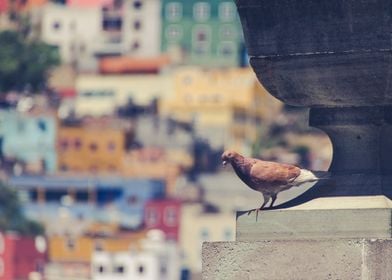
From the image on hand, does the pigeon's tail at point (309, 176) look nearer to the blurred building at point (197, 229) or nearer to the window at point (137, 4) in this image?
the blurred building at point (197, 229)

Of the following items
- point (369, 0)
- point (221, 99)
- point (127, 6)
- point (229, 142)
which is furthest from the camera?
point (127, 6)

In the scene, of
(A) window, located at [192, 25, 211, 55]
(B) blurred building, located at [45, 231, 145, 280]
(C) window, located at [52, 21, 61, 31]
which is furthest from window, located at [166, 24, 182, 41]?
(B) blurred building, located at [45, 231, 145, 280]

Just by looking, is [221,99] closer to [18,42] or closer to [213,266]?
[18,42]

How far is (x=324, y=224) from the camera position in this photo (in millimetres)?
6121

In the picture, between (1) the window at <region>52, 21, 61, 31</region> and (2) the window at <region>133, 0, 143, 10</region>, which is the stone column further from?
(2) the window at <region>133, 0, 143, 10</region>

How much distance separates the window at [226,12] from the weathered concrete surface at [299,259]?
93.6m

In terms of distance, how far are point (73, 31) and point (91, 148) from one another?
14.6m

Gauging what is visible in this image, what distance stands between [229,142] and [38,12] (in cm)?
1768

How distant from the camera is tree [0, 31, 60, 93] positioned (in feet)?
308

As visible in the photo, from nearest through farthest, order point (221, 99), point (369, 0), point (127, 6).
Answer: point (369, 0), point (221, 99), point (127, 6)

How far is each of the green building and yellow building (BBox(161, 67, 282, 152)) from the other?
155 cm

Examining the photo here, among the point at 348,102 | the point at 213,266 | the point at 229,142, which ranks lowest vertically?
the point at 229,142

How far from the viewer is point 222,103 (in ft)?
330

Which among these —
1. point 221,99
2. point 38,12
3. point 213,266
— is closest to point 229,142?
point 221,99
